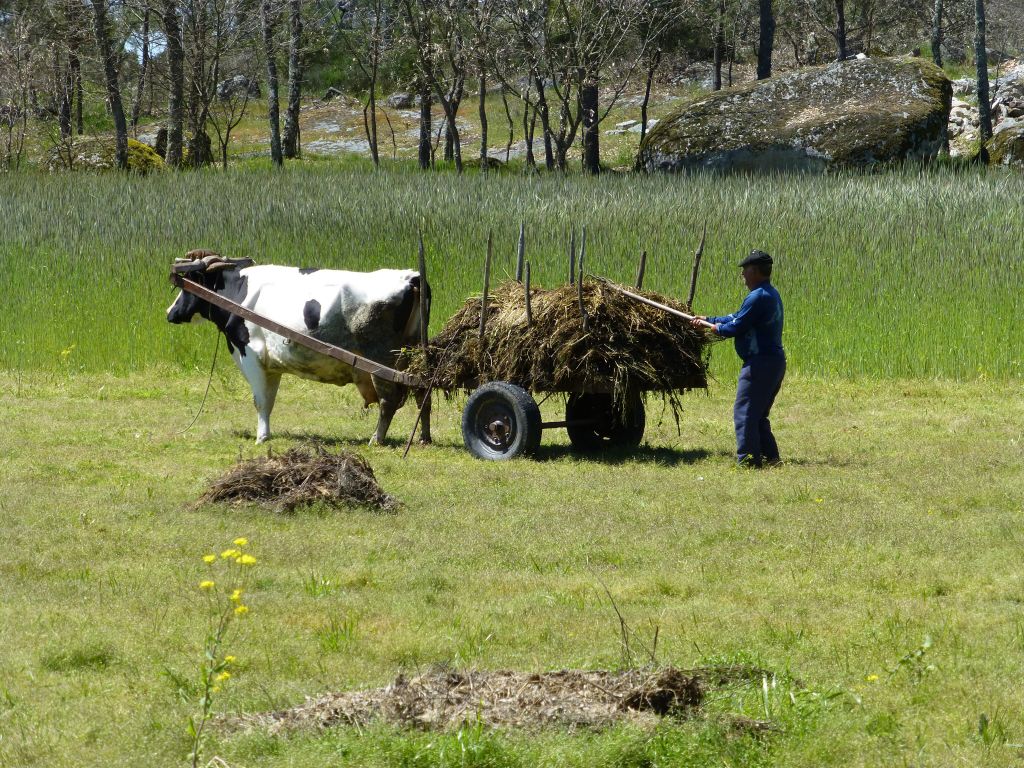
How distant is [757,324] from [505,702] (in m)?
6.24

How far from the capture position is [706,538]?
828cm

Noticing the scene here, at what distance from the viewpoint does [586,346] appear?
35.0 ft

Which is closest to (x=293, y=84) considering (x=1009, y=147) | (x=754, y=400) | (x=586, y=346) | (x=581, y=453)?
(x=1009, y=147)

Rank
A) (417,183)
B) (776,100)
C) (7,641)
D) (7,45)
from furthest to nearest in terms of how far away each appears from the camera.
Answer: (7,45) → (776,100) → (417,183) → (7,641)

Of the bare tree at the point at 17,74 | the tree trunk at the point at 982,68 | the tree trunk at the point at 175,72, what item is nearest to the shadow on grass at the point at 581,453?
the tree trunk at the point at 175,72

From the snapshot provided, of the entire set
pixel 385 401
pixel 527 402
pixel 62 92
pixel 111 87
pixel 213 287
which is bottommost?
pixel 385 401

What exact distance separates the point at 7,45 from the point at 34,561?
125 feet

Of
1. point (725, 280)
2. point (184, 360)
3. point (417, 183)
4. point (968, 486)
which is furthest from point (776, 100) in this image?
point (968, 486)

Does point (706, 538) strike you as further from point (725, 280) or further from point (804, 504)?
point (725, 280)

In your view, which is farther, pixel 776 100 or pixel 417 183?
pixel 776 100

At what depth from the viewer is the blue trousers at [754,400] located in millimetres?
10625

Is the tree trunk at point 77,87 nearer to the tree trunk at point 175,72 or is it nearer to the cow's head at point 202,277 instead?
the tree trunk at point 175,72

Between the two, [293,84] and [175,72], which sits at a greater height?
[293,84]

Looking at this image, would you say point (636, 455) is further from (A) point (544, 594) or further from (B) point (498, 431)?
(A) point (544, 594)
